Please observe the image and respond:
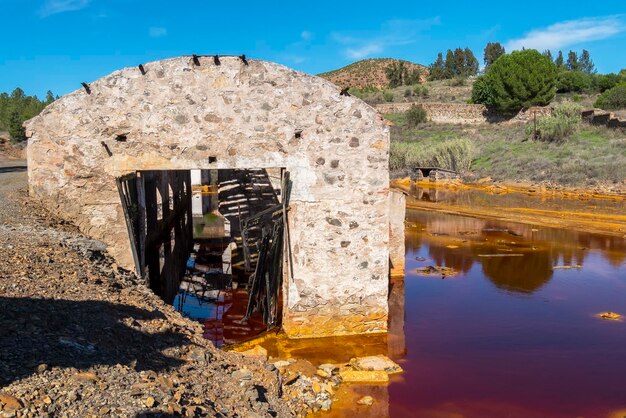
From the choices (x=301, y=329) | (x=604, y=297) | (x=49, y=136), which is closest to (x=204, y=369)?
(x=301, y=329)

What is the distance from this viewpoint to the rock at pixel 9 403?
11.6 feet

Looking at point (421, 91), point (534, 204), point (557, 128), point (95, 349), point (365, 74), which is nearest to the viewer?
point (95, 349)

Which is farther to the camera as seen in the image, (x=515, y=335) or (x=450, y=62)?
(x=450, y=62)

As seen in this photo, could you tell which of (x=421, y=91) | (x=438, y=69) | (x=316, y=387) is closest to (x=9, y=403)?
(x=316, y=387)

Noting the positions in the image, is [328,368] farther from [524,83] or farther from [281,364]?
[524,83]

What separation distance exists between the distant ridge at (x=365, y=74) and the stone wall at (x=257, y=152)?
83.7 meters

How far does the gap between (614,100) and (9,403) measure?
5382 cm

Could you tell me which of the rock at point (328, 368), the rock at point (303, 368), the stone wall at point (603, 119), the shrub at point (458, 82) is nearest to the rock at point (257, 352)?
the rock at point (303, 368)

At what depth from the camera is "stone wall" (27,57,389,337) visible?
326 inches

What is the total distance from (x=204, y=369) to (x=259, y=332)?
3804 mm

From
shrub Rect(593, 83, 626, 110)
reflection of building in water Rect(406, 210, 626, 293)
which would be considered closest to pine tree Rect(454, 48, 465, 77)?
shrub Rect(593, 83, 626, 110)

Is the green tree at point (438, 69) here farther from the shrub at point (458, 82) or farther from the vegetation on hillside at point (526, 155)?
the vegetation on hillside at point (526, 155)

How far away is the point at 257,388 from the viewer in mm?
6117

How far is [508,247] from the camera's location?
16.9m
